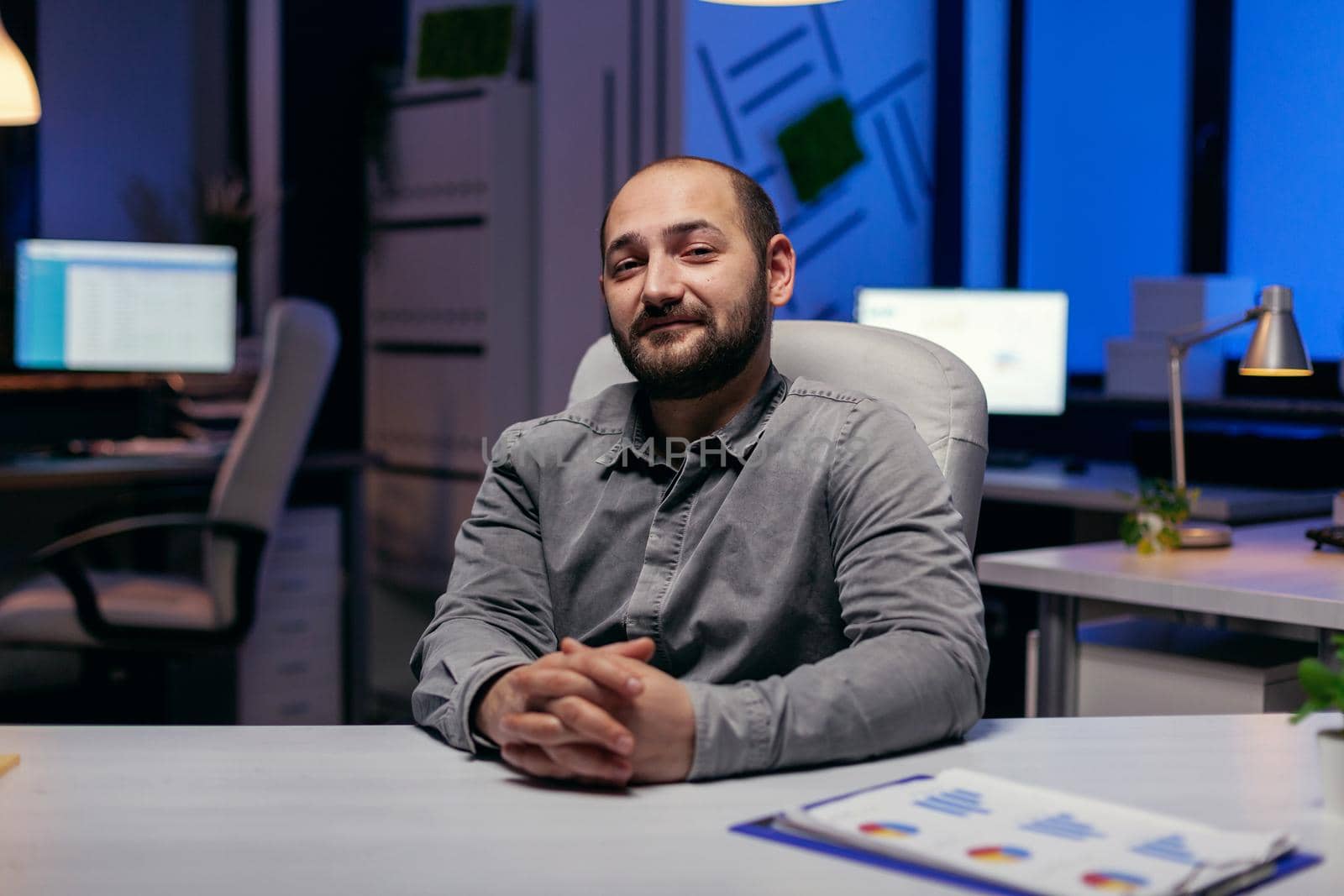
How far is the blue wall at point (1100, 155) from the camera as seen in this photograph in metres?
4.16

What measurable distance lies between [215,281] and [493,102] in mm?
932

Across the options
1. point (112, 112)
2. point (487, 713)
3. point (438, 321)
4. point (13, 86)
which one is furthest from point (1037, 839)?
point (112, 112)

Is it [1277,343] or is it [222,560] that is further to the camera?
[222,560]

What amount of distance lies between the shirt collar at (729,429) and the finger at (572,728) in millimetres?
479

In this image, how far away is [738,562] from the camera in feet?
4.88

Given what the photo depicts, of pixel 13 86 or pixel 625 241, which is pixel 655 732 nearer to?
pixel 625 241

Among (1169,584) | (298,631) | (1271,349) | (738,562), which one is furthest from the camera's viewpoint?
(298,631)

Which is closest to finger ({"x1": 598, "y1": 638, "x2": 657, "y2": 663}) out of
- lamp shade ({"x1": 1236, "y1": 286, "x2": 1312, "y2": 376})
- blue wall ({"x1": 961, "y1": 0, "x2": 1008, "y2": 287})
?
lamp shade ({"x1": 1236, "y1": 286, "x2": 1312, "y2": 376})

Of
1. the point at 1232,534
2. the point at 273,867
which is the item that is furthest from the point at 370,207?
the point at 273,867

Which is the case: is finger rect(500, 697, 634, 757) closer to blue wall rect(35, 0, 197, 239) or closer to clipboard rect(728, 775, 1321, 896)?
clipboard rect(728, 775, 1321, 896)

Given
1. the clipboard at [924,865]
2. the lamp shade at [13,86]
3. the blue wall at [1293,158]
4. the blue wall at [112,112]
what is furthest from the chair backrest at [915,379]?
the blue wall at [112,112]

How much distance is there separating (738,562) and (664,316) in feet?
0.94

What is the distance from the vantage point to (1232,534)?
8.98 ft

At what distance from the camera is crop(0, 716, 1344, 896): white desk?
3.01ft
